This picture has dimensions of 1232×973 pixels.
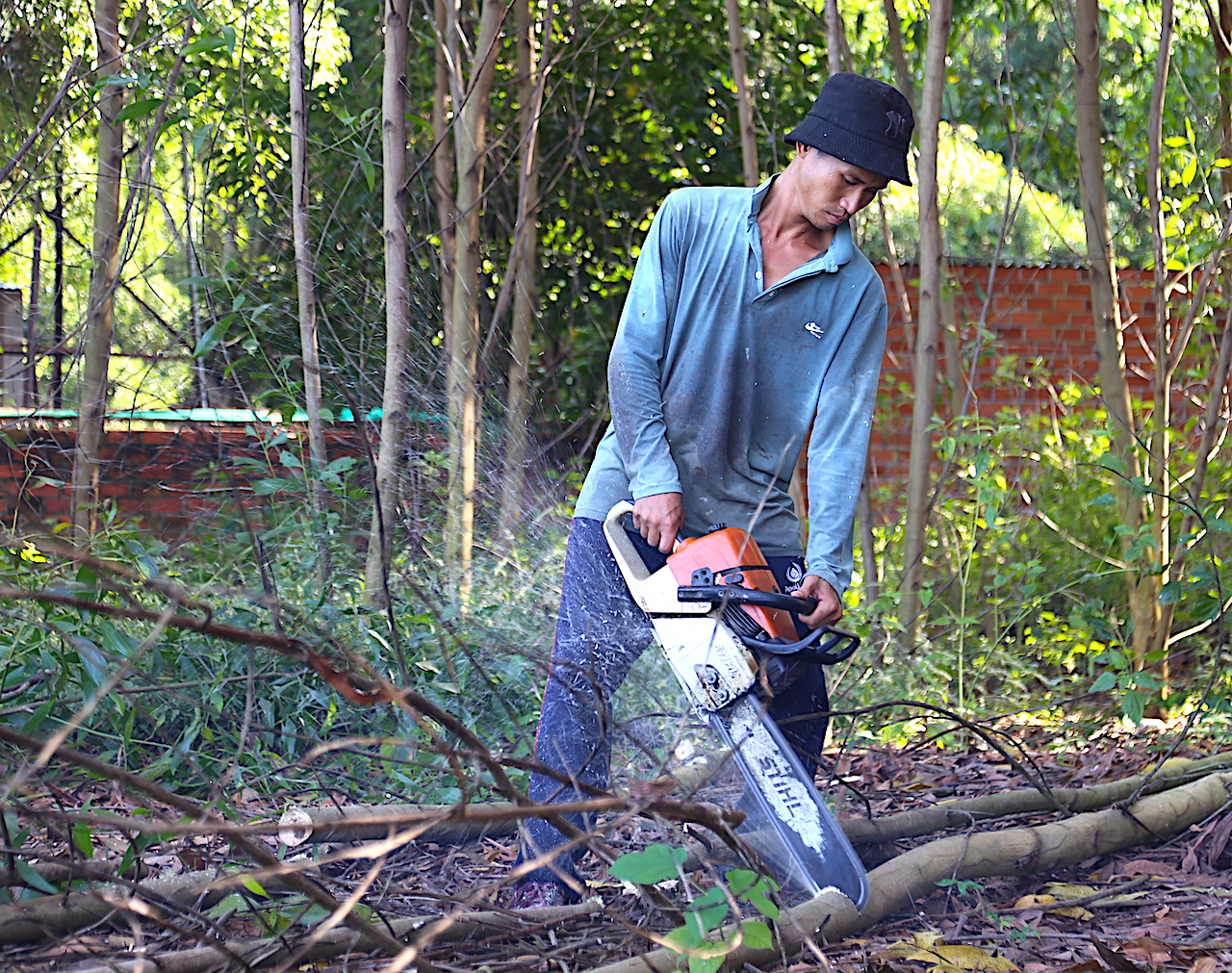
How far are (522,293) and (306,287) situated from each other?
5.21 feet

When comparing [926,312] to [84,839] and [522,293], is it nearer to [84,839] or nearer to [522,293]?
[522,293]

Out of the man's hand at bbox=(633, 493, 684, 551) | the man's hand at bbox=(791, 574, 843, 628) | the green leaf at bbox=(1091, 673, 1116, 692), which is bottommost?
the green leaf at bbox=(1091, 673, 1116, 692)

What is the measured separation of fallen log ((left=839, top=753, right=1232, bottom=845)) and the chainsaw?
0.40m

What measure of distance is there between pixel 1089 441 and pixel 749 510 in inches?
133

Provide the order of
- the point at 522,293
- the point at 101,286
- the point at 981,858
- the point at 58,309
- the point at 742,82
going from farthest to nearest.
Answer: the point at 522,293 < the point at 742,82 < the point at 58,309 < the point at 101,286 < the point at 981,858

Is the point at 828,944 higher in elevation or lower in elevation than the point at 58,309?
lower

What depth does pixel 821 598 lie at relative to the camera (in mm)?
2590

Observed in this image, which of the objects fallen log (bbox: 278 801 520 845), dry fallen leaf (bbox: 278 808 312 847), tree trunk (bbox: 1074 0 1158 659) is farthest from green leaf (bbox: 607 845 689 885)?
tree trunk (bbox: 1074 0 1158 659)

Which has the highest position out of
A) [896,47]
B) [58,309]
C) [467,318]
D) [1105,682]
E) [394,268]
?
[896,47]

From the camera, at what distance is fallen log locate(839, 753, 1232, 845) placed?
2.77m

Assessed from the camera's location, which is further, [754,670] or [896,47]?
[896,47]

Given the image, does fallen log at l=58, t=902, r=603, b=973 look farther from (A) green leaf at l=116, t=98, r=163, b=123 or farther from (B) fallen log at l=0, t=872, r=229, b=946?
(A) green leaf at l=116, t=98, r=163, b=123

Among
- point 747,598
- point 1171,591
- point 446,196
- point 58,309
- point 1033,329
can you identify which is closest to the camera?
point 747,598

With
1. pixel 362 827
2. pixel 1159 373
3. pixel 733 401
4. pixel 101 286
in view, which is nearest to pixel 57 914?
pixel 362 827
